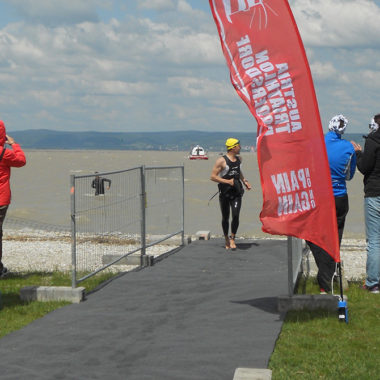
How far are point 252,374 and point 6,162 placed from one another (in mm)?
5008

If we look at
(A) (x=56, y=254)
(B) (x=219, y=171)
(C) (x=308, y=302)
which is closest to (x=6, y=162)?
(B) (x=219, y=171)

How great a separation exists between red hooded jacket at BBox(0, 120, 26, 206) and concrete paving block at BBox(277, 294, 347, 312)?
3.81 meters

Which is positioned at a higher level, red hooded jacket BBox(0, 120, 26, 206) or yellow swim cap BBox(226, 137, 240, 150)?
yellow swim cap BBox(226, 137, 240, 150)

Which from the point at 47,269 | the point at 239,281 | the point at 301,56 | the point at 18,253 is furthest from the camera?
the point at 18,253

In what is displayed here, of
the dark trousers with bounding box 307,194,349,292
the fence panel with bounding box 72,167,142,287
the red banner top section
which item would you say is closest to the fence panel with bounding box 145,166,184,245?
the fence panel with bounding box 72,167,142,287

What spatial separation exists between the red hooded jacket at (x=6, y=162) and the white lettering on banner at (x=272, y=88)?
352 centimetres

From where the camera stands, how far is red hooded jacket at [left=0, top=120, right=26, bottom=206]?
8445 mm

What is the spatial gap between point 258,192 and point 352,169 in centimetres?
3334

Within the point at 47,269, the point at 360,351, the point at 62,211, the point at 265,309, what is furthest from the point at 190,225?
the point at 360,351

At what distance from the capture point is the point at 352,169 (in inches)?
310

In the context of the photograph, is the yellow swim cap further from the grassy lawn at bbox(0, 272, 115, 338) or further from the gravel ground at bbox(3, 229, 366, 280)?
the grassy lawn at bbox(0, 272, 115, 338)

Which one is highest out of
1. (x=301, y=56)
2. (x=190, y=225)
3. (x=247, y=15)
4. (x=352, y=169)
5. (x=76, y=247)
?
(x=247, y=15)

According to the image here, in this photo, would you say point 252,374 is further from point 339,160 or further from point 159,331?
point 339,160

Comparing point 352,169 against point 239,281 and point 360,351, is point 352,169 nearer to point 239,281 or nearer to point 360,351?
point 239,281
